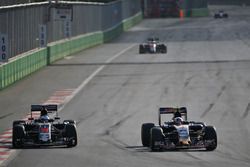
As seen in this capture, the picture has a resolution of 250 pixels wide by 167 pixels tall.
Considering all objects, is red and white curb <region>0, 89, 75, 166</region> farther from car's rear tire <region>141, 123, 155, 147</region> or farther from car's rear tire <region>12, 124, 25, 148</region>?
car's rear tire <region>141, 123, 155, 147</region>

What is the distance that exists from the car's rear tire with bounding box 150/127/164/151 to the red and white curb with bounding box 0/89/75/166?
3.61 m

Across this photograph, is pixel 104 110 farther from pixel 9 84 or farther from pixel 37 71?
pixel 37 71

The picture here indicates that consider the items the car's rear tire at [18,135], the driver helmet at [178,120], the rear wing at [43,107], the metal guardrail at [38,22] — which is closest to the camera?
the driver helmet at [178,120]

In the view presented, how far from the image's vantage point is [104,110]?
32.7 metres

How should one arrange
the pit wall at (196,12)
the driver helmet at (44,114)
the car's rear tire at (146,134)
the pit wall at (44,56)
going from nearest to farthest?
the car's rear tire at (146,134) < the driver helmet at (44,114) < the pit wall at (44,56) < the pit wall at (196,12)

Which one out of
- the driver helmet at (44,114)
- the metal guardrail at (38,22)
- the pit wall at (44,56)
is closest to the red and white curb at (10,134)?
the driver helmet at (44,114)

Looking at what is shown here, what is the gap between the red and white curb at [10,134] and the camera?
22353mm

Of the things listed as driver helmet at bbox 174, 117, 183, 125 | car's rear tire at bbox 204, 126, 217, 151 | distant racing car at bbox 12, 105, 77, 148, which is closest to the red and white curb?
distant racing car at bbox 12, 105, 77, 148

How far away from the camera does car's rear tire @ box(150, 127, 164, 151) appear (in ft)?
73.4

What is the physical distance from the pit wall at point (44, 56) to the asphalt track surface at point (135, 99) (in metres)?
0.60

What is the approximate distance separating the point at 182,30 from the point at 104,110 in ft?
247

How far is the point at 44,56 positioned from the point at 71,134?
3021cm

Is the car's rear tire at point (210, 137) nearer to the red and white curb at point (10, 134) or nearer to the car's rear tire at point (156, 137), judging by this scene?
the car's rear tire at point (156, 137)

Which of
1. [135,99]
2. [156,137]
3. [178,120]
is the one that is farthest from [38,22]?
[156,137]
